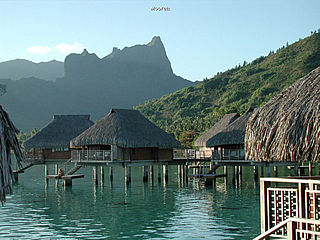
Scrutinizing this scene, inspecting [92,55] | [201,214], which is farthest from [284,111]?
[92,55]

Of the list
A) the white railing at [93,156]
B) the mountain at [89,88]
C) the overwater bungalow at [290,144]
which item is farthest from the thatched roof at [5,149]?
the mountain at [89,88]

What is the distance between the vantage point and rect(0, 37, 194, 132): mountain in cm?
13838

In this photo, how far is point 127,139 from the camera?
31344 millimetres

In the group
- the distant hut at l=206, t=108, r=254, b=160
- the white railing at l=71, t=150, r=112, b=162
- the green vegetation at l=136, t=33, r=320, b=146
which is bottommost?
the white railing at l=71, t=150, r=112, b=162

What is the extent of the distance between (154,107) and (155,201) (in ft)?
249

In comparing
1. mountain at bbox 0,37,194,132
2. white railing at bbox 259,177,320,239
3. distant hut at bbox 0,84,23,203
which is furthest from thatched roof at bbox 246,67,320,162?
mountain at bbox 0,37,194,132

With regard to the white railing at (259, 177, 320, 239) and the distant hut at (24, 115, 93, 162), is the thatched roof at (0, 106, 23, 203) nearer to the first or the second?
the white railing at (259, 177, 320, 239)

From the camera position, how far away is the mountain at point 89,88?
454ft

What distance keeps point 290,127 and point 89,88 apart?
15906cm

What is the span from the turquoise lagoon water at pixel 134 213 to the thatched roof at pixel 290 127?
4.37 m

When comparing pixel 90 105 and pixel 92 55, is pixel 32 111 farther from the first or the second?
pixel 92 55

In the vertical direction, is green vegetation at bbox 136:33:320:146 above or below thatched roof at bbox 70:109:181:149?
above

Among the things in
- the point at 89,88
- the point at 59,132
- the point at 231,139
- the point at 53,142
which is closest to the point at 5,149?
the point at 231,139

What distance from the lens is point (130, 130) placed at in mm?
32531
